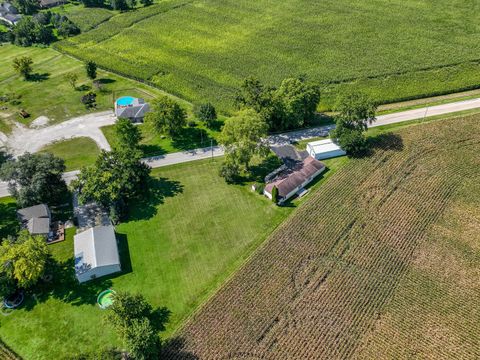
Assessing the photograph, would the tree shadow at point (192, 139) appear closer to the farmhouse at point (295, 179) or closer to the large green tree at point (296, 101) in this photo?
the large green tree at point (296, 101)

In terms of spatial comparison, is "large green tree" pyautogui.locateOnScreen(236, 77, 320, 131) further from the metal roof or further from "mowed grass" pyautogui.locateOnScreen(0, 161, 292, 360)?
"mowed grass" pyautogui.locateOnScreen(0, 161, 292, 360)

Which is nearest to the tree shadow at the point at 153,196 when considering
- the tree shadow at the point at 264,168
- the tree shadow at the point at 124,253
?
the tree shadow at the point at 124,253

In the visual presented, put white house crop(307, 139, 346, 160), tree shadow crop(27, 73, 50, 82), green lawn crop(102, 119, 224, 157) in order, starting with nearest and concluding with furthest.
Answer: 1. white house crop(307, 139, 346, 160)
2. green lawn crop(102, 119, 224, 157)
3. tree shadow crop(27, 73, 50, 82)

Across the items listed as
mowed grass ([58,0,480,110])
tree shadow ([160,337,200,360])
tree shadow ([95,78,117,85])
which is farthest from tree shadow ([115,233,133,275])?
tree shadow ([95,78,117,85])

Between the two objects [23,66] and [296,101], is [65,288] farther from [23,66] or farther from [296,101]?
[23,66]

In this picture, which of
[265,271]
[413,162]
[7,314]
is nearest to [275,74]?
[413,162]

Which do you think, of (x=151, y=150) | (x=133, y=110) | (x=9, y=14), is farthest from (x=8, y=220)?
(x=9, y=14)

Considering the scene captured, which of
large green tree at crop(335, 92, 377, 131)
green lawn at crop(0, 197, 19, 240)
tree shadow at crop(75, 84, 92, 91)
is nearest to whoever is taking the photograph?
green lawn at crop(0, 197, 19, 240)
